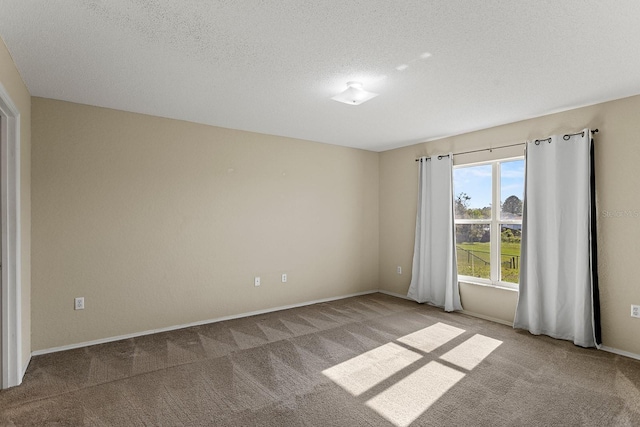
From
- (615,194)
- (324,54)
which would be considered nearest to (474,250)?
(615,194)

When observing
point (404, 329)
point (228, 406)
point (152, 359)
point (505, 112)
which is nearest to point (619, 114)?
point (505, 112)

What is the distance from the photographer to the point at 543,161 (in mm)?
3906

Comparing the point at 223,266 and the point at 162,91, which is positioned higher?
the point at 162,91

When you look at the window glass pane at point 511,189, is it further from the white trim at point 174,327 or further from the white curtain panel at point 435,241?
the white trim at point 174,327

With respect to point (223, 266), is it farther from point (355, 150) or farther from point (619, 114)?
point (619, 114)

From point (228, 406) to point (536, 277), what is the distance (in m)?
3.50

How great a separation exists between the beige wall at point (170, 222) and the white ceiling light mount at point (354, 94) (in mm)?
1895

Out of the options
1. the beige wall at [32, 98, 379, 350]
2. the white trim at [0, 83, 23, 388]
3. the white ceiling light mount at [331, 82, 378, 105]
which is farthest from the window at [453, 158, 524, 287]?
the white trim at [0, 83, 23, 388]

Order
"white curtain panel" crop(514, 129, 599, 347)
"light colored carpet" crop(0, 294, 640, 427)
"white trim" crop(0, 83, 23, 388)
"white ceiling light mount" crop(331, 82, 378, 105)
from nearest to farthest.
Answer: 1. "light colored carpet" crop(0, 294, 640, 427)
2. "white trim" crop(0, 83, 23, 388)
3. "white ceiling light mount" crop(331, 82, 378, 105)
4. "white curtain panel" crop(514, 129, 599, 347)

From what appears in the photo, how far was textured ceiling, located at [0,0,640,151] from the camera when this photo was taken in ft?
6.48

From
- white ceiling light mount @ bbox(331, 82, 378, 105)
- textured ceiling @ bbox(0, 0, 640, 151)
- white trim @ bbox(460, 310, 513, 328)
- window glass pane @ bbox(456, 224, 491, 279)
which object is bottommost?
white trim @ bbox(460, 310, 513, 328)

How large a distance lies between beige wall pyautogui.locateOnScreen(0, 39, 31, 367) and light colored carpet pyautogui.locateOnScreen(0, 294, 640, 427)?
0.36 m

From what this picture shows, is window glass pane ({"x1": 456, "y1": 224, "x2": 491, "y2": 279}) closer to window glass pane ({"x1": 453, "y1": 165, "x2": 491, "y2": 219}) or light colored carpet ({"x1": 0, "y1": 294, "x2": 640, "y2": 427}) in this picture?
window glass pane ({"x1": 453, "y1": 165, "x2": 491, "y2": 219})

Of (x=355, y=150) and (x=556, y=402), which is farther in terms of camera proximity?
(x=355, y=150)
